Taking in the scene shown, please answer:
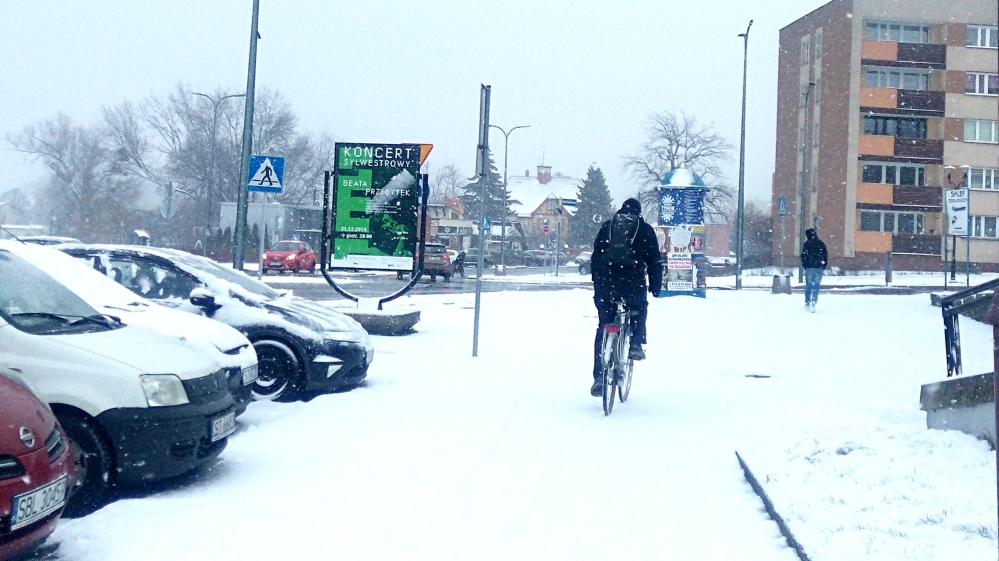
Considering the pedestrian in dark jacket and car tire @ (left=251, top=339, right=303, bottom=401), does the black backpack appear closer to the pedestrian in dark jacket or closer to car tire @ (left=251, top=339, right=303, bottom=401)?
car tire @ (left=251, top=339, right=303, bottom=401)

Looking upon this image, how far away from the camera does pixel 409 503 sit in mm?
5410

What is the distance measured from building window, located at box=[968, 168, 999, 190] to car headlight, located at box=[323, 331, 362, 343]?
53.7m

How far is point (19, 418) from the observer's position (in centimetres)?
390

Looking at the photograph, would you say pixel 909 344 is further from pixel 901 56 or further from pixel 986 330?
pixel 901 56

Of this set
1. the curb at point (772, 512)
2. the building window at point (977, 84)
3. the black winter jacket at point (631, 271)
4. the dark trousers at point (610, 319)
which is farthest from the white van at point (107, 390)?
the building window at point (977, 84)

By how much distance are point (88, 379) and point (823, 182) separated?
56040 mm

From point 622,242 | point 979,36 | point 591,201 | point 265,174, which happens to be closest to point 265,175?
point 265,174

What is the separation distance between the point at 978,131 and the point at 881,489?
57886 mm

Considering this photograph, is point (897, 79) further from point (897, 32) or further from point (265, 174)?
point (265, 174)

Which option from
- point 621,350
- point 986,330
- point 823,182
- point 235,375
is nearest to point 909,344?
point 986,330

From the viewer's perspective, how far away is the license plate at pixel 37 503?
372cm

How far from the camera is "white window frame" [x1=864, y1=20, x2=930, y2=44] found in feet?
180

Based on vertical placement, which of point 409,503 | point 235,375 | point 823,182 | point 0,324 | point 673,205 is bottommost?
point 409,503

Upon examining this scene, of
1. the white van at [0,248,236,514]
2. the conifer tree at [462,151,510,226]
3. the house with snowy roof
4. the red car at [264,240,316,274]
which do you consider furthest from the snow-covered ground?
the house with snowy roof
